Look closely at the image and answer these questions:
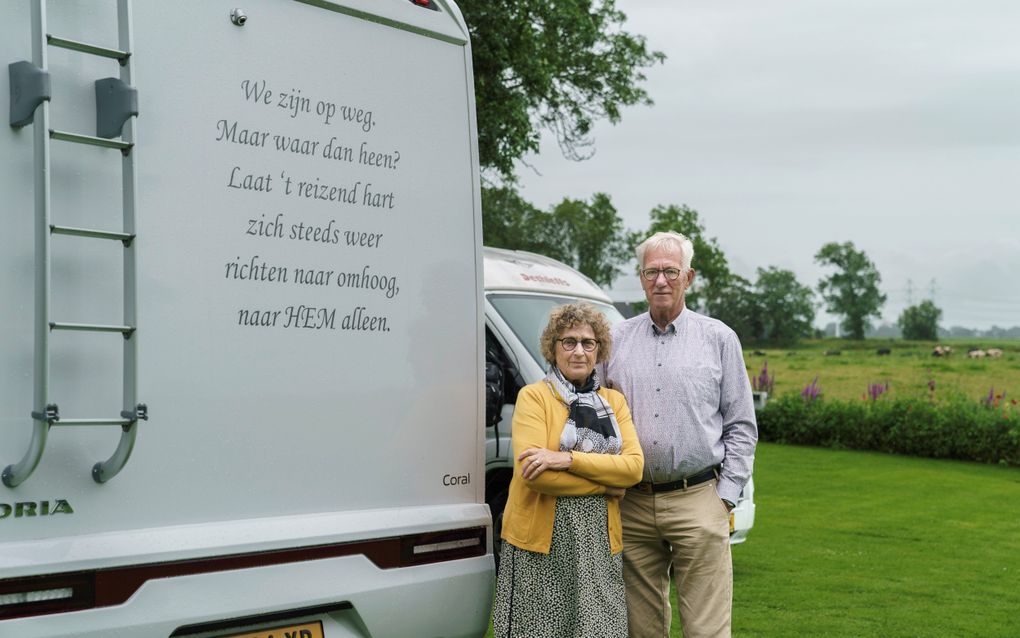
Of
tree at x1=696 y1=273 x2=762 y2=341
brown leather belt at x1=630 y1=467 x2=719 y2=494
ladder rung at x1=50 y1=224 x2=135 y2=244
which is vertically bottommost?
brown leather belt at x1=630 y1=467 x2=719 y2=494

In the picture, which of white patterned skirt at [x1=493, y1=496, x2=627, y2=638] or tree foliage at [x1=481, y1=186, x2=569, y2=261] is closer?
white patterned skirt at [x1=493, y1=496, x2=627, y2=638]

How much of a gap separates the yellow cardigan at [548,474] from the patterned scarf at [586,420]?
33 mm

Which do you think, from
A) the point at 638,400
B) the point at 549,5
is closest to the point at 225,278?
the point at 638,400

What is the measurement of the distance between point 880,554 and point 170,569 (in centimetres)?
905

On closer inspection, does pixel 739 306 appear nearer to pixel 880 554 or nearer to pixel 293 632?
pixel 880 554

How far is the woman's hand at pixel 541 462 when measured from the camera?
4.25m

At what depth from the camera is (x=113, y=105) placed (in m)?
3.26

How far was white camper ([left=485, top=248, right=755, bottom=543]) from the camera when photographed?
23.1 feet

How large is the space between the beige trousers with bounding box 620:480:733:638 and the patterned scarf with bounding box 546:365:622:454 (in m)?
0.50

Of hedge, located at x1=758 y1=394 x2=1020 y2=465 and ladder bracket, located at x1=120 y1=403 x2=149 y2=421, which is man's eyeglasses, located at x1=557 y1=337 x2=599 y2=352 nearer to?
ladder bracket, located at x1=120 y1=403 x2=149 y2=421

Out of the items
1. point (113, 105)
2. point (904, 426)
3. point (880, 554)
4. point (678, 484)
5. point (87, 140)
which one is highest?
point (113, 105)

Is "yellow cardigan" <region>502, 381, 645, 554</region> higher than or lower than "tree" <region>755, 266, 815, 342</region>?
lower

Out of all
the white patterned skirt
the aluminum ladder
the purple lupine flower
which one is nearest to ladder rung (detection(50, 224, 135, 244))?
the aluminum ladder

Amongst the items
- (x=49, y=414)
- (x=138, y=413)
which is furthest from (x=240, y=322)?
(x=49, y=414)
